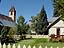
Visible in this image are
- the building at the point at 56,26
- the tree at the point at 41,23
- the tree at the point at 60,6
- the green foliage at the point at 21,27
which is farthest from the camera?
the tree at the point at 41,23


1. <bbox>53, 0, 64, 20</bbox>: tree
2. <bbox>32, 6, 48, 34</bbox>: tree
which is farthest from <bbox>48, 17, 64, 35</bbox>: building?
<bbox>53, 0, 64, 20</bbox>: tree

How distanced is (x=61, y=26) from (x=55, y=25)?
4.23ft

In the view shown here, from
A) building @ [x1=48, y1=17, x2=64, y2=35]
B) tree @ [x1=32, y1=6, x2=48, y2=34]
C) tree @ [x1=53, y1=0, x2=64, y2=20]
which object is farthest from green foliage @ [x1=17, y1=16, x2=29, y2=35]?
tree @ [x1=53, y1=0, x2=64, y2=20]

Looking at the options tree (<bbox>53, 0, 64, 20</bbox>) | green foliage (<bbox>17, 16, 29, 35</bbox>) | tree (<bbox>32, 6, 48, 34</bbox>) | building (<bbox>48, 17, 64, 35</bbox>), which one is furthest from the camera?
tree (<bbox>32, 6, 48, 34</bbox>)

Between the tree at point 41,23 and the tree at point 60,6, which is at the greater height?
the tree at point 60,6

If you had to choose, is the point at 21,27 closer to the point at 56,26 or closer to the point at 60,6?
the point at 56,26

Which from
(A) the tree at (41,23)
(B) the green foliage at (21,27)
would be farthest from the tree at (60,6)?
(A) the tree at (41,23)

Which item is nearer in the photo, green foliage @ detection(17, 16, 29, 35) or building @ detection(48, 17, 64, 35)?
building @ detection(48, 17, 64, 35)

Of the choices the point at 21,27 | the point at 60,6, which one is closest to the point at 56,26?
the point at 21,27

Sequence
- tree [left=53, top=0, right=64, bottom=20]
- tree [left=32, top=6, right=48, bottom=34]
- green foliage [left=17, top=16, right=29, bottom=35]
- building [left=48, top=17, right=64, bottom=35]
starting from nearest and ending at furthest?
tree [left=53, top=0, right=64, bottom=20], building [left=48, top=17, right=64, bottom=35], green foliage [left=17, top=16, right=29, bottom=35], tree [left=32, top=6, right=48, bottom=34]

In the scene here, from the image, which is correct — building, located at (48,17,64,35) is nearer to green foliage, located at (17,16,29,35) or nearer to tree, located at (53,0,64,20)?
green foliage, located at (17,16,29,35)

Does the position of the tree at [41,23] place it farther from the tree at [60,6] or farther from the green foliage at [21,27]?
the tree at [60,6]

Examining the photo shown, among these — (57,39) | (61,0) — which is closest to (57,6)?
(61,0)

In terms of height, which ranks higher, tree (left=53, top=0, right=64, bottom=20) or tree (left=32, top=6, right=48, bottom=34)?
tree (left=53, top=0, right=64, bottom=20)
